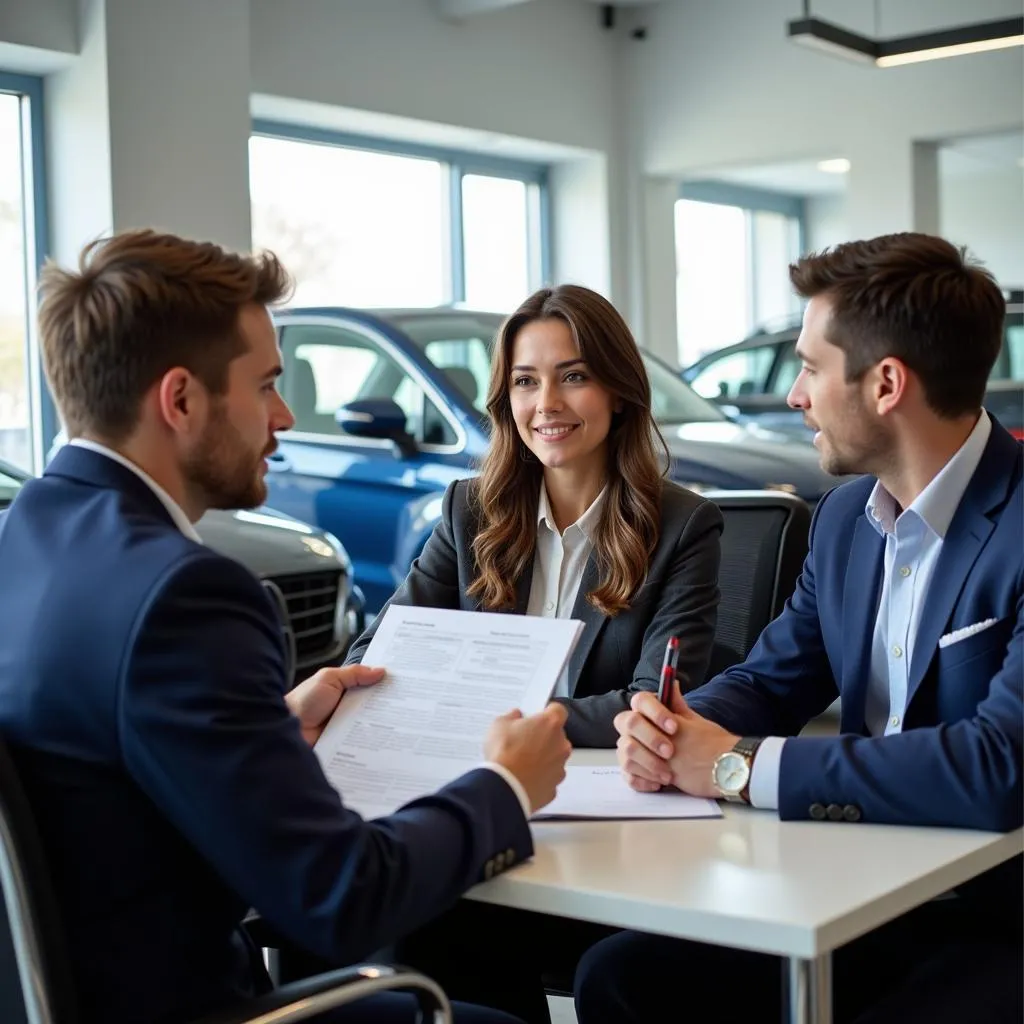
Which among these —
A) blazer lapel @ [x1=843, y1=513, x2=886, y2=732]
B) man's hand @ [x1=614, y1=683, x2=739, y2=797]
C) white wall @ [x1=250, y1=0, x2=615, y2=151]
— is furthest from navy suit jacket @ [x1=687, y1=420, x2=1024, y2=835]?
white wall @ [x1=250, y1=0, x2=615, y2=151]

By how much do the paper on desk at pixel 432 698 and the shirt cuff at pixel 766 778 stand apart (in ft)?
0.86

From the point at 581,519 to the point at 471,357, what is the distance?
319 cm

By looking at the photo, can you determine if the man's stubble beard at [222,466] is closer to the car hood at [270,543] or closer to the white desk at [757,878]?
the white desk at [757,878]

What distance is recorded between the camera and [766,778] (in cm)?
180

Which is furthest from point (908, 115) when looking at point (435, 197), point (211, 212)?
point (211, 212)

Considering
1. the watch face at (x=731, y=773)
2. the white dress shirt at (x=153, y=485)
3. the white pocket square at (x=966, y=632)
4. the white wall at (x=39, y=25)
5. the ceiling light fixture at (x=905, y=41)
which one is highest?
the ceiling light fixture at (x=905, y=41)

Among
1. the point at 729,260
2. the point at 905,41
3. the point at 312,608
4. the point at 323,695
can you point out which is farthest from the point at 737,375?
the point at 323,695

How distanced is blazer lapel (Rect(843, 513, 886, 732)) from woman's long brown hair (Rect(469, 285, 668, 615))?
588 mm

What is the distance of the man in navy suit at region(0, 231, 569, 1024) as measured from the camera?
4.50 ft

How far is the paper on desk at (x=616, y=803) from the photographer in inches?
70.7

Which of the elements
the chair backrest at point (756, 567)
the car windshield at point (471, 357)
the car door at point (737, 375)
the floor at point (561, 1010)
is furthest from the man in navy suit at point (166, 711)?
the car door at point (737, 375)

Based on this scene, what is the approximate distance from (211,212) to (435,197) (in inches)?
132

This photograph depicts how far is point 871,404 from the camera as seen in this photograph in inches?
80.4

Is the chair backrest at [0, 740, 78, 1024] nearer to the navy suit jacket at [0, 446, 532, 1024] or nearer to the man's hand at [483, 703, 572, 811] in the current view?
the navy suit jacket at [0, 446, 532, 1024]
